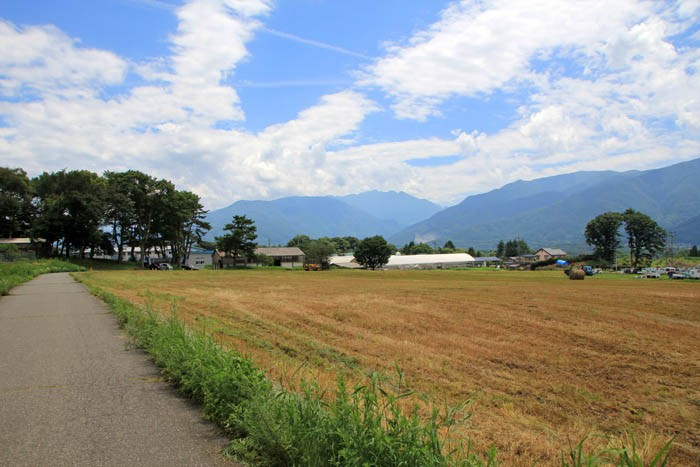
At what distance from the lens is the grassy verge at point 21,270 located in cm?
2392

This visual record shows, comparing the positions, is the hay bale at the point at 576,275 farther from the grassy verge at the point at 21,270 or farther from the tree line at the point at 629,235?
the tree line at the point at 629,235

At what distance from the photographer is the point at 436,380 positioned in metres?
8.55

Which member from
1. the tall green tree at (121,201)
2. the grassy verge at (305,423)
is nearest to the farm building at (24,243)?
the tall green tree at (121,201)

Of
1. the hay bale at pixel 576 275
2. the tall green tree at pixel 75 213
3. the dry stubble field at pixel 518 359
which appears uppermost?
the tall green tree at pixel 75 213

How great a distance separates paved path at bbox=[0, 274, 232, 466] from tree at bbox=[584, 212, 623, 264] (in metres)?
123

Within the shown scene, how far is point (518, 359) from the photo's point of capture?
1053 cm

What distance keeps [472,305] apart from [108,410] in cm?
1813

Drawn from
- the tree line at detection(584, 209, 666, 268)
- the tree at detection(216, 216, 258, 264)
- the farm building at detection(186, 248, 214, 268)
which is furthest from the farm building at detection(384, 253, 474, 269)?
the tree at detection(216, 216, 258, 264)

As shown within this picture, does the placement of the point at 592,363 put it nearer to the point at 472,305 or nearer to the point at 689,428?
the point at 689,428

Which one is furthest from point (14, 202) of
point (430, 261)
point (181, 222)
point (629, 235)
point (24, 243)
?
point (629, 235)

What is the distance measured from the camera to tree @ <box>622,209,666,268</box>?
11138cm

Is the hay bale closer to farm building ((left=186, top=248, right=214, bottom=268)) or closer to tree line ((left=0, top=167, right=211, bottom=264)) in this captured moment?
tree line ((left=0, top=167, right=211, bottom=264))

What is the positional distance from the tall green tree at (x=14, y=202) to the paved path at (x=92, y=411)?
80826 mm

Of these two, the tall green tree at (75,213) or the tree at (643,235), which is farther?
the tree at (643,235)
